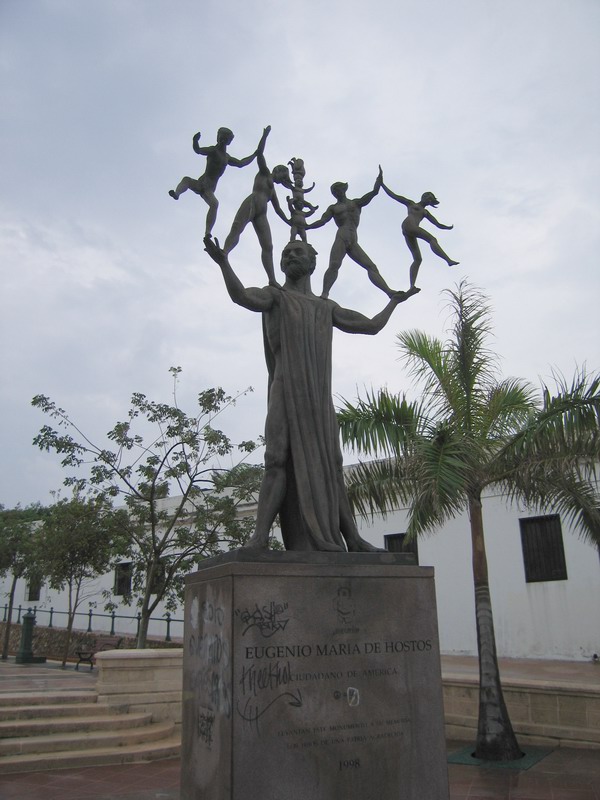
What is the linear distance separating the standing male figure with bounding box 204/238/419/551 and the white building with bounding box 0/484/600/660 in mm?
12645

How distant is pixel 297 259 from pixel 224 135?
918 mm

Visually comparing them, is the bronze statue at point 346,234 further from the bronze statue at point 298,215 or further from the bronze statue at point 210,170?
the bronze statue at point 210,170

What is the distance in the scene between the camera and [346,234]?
5156 millimetres

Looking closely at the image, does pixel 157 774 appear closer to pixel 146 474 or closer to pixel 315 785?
pixel 315 785

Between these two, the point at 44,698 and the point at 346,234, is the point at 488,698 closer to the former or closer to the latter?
the point at 44,698

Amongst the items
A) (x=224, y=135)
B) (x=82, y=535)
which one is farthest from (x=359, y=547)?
(x=82, y=535)

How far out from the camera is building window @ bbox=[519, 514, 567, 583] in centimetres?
1708

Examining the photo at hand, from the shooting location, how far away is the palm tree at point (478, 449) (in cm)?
798

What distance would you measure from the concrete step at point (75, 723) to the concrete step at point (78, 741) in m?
0.06

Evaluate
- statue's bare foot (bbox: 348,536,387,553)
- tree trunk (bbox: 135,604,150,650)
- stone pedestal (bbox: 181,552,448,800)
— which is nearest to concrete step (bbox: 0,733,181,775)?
tree trunk (bbox: 135,604,150,650)

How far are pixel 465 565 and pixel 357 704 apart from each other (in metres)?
15.5

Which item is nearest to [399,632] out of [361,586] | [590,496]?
[361,586]

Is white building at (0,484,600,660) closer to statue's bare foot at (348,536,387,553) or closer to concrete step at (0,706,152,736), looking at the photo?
concrete step at (0,706,152,736)

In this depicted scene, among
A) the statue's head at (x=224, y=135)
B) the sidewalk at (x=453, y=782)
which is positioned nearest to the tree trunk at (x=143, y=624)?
the sidewalk at (x=453, y=782)
